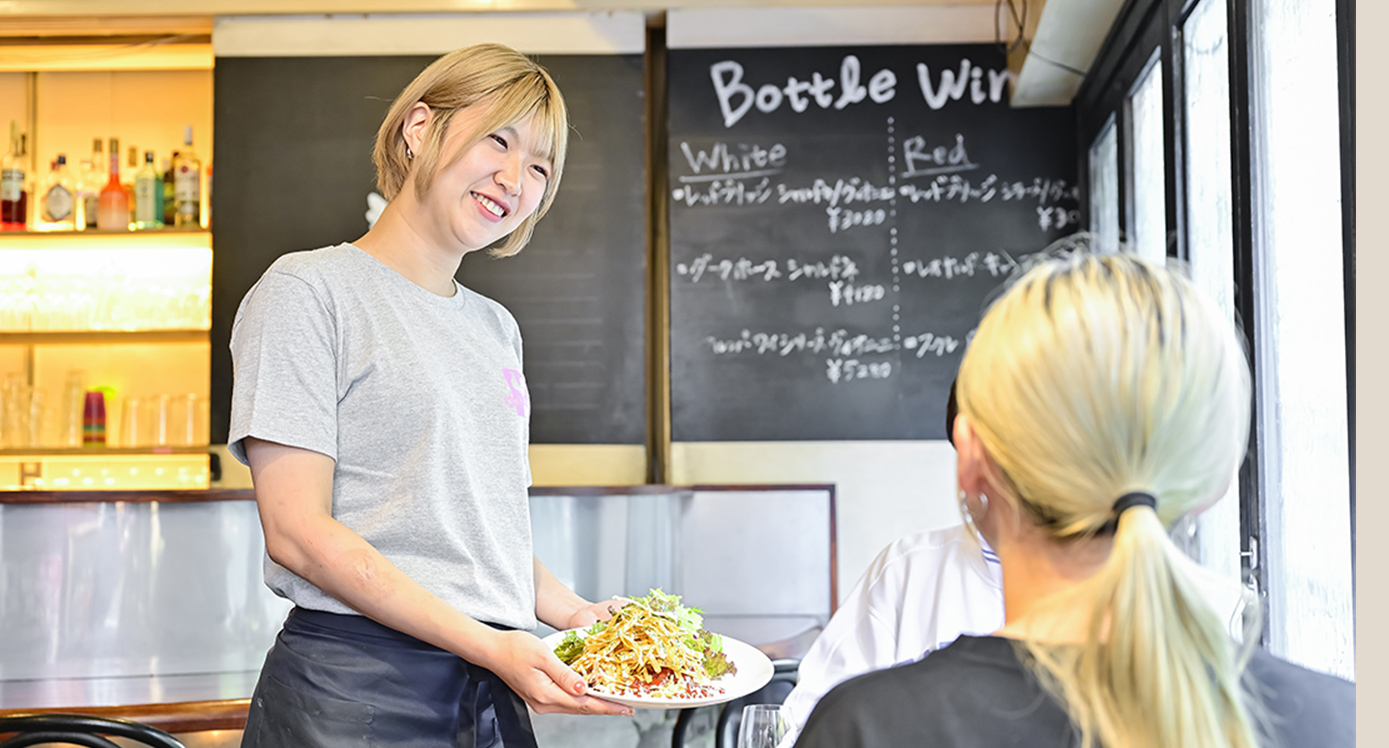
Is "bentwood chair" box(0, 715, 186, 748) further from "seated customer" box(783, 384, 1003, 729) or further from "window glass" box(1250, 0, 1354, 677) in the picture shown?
"window glass" box(1250, 0, 1354, 677)

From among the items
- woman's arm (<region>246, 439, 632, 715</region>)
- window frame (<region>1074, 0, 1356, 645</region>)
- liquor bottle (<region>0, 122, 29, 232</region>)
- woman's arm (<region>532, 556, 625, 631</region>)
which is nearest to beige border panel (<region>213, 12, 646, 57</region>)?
liquor bottle (<region>0, 122, 29, 232</region>)

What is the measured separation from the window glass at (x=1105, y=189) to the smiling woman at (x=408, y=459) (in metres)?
2.12

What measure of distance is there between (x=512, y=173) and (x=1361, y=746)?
3.34 ft

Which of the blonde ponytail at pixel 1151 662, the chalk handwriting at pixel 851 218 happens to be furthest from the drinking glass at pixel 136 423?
the blonde ponytail at pixel 1151 662

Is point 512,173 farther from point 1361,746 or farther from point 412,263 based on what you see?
point 1361,746

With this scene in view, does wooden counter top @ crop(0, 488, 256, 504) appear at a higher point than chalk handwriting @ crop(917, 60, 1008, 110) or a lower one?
lower

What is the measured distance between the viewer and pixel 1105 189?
3150 millimetres

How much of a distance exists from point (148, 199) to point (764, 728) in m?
3.33

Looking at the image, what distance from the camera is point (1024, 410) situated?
0.70m

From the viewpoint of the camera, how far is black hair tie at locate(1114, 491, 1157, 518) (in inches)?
27.2

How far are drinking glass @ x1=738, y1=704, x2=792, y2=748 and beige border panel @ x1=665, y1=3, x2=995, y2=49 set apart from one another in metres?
2.65

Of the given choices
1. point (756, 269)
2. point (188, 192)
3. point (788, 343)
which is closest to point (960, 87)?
point (756, 269)

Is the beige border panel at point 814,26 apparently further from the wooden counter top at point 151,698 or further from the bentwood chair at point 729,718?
the wooden counter top at point 151,698

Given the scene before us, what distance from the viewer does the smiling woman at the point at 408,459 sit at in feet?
3.71
